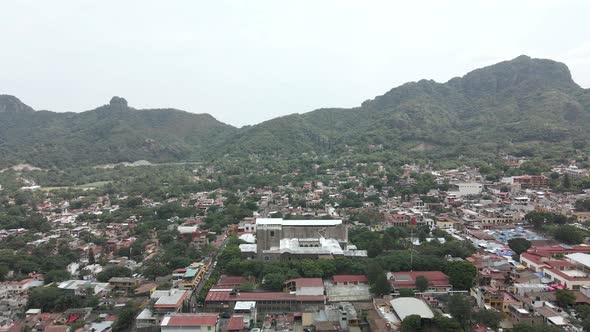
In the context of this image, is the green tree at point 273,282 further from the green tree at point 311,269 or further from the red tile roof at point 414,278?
the red tile roof at point 414,278

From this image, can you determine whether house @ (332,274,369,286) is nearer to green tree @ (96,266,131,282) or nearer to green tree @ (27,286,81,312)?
green tree @ (96,266,131,282)

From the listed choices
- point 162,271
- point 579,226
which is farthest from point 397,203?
point 162,271

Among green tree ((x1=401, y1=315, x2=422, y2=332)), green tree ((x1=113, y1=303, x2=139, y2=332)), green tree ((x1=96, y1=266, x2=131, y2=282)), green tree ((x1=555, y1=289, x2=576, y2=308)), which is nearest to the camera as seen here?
green tree ((x1=401, y1=315, x2=422, y2=332))

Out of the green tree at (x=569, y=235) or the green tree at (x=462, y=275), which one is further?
the green tree at (x=569, y=235)

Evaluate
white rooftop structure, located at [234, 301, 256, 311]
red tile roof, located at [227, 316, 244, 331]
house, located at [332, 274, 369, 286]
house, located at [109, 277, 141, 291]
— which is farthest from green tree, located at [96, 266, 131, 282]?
house, located at [332, 274, 369, 286]

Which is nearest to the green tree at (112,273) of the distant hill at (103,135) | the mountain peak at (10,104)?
the distant hill at (103,135)

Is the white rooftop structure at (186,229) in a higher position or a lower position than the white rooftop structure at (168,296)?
higher

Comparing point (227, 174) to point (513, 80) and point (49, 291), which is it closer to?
point (49, 291)

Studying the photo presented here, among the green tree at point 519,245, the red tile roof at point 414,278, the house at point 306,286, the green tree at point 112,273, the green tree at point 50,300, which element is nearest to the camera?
the house at point 306,286
